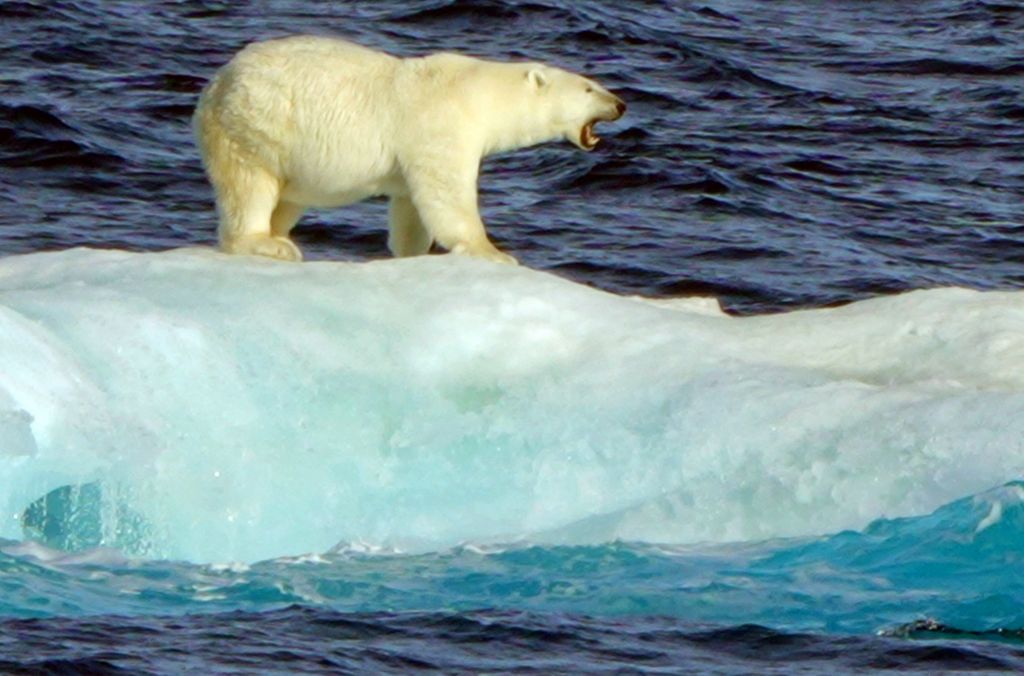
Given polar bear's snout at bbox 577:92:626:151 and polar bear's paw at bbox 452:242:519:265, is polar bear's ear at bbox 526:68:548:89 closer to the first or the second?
polar bear's snout at bbox 577:92:626:151

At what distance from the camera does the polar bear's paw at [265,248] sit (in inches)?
343

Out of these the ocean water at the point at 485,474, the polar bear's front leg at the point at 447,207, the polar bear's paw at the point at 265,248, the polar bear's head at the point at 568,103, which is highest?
the polar bear's head at the point at 568,103

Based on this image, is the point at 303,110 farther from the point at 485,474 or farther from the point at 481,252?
the point at 485,474

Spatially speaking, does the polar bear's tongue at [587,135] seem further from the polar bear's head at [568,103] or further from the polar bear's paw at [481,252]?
the polar bear's paw at [481,252]

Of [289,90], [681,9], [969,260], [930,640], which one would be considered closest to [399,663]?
[930,640]

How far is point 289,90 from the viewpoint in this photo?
8.66 meters

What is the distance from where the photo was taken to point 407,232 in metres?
9.13

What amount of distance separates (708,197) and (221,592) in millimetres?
8511

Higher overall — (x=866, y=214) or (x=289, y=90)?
(x=289, y=90)

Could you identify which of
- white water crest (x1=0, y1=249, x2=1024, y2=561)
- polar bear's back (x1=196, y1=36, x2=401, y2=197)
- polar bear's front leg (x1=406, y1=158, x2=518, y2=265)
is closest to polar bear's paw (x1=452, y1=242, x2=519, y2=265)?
polar bear's front leg (x1=406, y1=158, x2=518, y2=265)

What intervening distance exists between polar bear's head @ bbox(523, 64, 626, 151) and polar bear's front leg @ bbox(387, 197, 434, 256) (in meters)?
0.65

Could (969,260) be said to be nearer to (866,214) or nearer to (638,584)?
(866,214)

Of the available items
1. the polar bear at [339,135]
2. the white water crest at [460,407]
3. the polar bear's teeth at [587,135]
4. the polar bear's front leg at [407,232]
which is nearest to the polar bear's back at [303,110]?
the polar bear at [339,135]

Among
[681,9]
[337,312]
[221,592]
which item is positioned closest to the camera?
[221,592]
